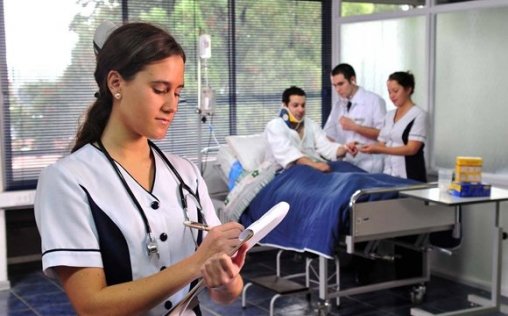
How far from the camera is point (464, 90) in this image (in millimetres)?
4504

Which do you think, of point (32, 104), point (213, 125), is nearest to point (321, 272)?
point (213, 125)

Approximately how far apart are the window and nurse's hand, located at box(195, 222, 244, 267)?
135 inches

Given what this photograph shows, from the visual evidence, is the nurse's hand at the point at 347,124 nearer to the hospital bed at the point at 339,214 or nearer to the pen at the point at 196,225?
the hospital bed at the point at 339,214

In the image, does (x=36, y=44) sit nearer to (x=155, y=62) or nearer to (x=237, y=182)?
(x=237, y=182)

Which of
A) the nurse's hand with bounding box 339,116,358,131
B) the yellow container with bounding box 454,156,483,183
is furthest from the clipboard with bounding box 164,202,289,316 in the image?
the nurse's hand with bounding box 339,116,358,131

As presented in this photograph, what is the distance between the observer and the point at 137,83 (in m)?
1.21

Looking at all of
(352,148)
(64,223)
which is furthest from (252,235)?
(352,148)

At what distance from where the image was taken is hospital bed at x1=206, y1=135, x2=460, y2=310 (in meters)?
3.70

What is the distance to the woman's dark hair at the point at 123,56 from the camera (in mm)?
1205

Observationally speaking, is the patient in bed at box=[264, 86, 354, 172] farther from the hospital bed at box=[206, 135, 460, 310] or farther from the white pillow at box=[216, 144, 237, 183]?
the white pillow at box=[216, 144, 237, 183]

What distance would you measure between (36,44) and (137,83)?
3.90 metres

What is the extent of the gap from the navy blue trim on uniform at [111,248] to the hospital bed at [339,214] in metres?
2.53

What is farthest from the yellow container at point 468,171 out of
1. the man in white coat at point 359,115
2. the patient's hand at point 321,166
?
the man in white coat at point 359,115

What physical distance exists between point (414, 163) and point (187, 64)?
6.37 feet
